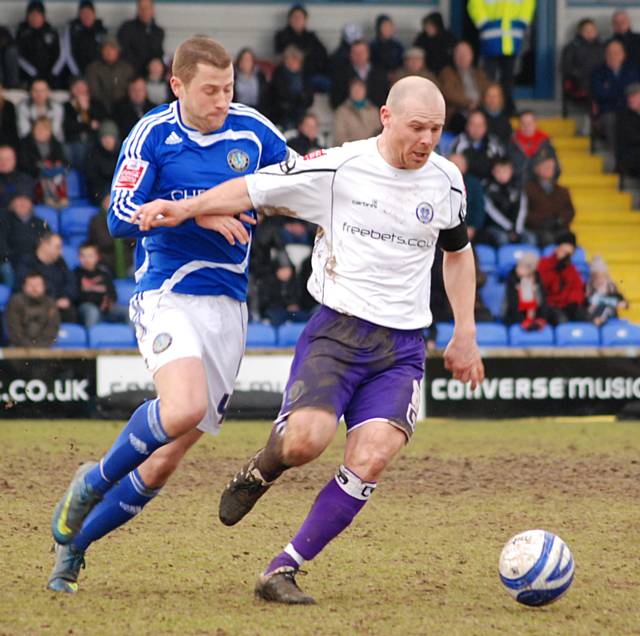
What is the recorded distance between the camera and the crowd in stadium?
1473cm

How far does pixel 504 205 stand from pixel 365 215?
34.7 feet

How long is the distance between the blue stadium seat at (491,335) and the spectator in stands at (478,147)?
2207 millimetres

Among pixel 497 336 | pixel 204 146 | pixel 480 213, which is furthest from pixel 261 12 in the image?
pixel 204 146

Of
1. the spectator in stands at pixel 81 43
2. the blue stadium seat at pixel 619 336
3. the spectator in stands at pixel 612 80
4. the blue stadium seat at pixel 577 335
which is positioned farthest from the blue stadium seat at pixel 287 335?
the spectator in stands at pixel 612 80

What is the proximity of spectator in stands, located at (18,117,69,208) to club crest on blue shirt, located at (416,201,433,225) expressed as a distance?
10.3 metres

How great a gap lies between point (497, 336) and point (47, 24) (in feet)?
22.1

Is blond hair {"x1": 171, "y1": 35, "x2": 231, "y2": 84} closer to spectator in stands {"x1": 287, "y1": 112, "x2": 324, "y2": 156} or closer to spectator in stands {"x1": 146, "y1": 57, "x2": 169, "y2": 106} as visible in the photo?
spectator in stands {"x1": 287, "y1": 112, "x2": 324, "y2": 156}

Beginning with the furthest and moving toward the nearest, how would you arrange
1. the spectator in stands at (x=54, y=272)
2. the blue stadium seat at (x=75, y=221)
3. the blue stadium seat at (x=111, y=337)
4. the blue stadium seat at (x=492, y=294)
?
the blue stadium seat at (x=75, y=221), the blue stadium seat at (x=492, y=294), the spectator in stands at (x=54, y=272), the blue stadium seat at (x=111, y=337)

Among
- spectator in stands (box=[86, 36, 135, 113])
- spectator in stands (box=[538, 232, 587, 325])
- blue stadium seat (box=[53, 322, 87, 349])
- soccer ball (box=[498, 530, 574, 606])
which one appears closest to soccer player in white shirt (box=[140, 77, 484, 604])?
soccer ball (box=[498, 530, 574, 606])

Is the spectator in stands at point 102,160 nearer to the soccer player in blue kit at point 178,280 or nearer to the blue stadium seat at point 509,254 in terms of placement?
the blue stadium seat at point 509,254

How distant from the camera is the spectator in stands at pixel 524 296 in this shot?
1530 cm

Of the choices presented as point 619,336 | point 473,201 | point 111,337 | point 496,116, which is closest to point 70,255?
point 111,337

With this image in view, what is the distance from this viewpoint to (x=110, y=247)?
1524 centimetres

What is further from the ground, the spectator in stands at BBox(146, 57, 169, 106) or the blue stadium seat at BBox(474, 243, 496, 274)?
→ the spectator in stands at BBox(146, 57, 169, 106)
